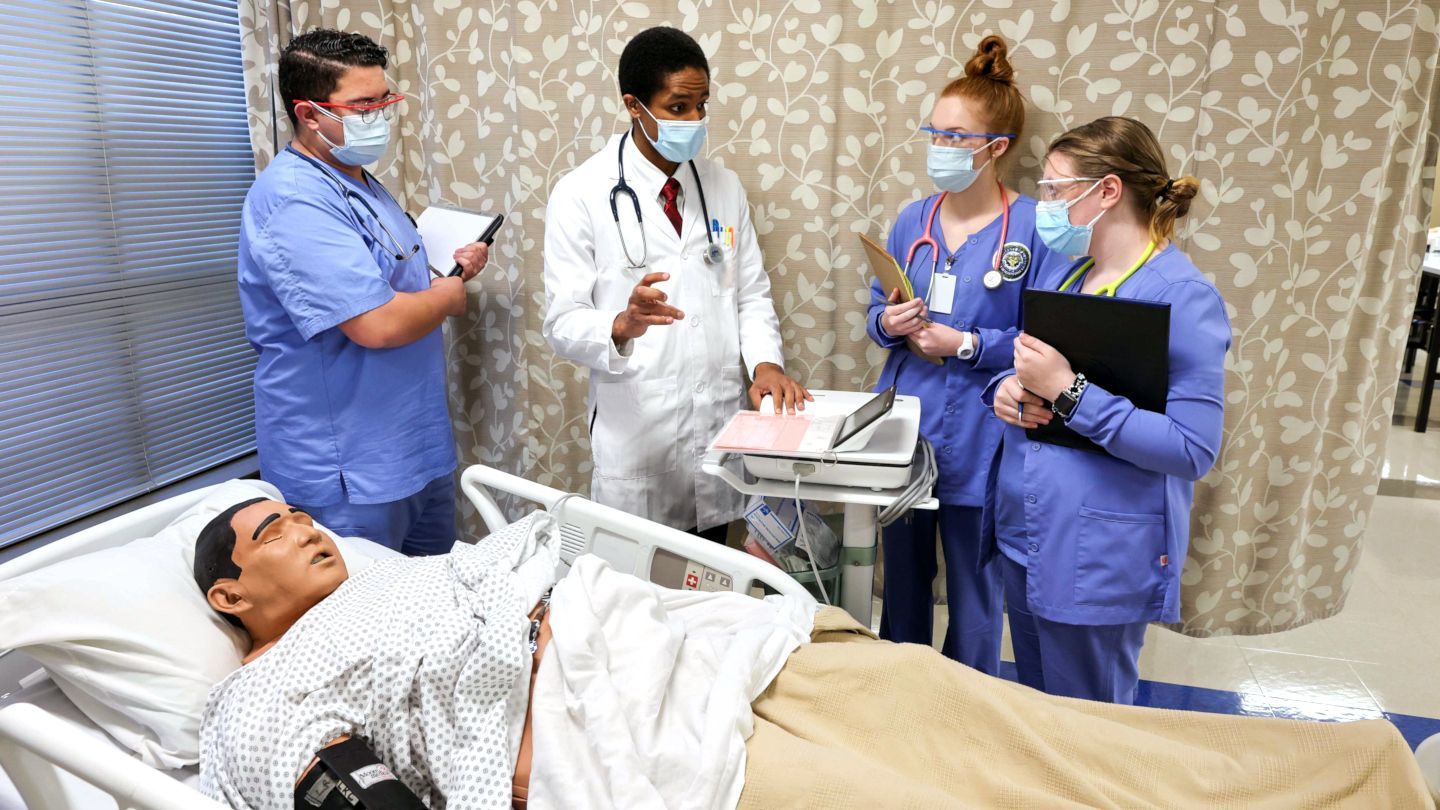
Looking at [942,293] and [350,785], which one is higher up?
[942,293]

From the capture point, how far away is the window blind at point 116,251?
2.19m

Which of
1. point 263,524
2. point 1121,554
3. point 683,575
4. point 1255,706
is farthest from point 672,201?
point 1255,706

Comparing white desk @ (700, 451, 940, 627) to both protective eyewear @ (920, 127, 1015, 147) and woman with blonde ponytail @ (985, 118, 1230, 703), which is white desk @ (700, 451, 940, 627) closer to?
woman with blonde ponytail @ (985, 118, 1230, 703)

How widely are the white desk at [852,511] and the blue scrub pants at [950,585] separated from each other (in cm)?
33

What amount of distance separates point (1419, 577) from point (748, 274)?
2672 millimetres

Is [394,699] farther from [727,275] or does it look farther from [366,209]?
[727,275]

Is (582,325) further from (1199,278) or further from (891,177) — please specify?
(1199,278)

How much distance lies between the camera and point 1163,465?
1.56 meters

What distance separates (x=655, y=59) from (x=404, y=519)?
129 cm

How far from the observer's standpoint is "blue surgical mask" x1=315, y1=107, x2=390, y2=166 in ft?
6.65

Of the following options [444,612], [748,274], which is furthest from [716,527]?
[444,612]

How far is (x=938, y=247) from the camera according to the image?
84.0 inches

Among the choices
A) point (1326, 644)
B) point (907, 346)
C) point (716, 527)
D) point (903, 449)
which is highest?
point (907, 346)

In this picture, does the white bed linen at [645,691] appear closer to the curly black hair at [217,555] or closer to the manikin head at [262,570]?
the manikin head at [262,570]
